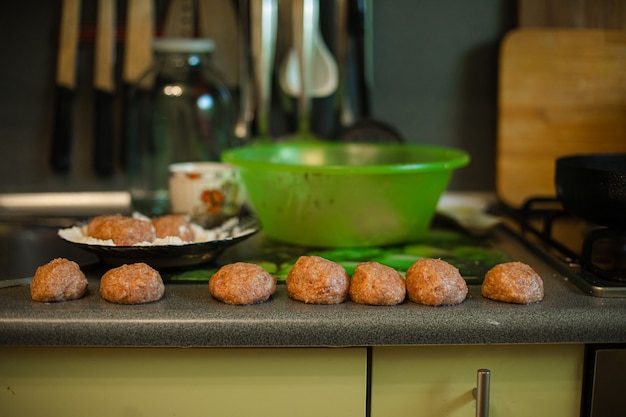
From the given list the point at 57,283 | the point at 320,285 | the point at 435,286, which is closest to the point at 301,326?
the point at 320,285

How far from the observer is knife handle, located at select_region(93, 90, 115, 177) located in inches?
57.8

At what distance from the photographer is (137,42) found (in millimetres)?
1449

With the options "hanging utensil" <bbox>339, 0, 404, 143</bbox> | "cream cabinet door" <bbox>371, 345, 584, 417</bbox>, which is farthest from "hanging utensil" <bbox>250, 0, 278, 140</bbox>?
"cream cabinet door" <bbox>371, 345, 584, 417</bbox>

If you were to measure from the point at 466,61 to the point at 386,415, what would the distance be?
86 centimetres

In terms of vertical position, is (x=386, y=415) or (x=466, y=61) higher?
(x=466, y=61)

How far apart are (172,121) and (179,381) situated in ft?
2.34

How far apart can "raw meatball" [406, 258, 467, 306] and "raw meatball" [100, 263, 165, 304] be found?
12.0 inches

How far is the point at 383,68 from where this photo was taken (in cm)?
150

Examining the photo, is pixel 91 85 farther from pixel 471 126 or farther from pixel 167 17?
pixel 471 126

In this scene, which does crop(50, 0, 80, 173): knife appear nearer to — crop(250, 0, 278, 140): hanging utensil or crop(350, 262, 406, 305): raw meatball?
crop(250, 0, 278, 140): hanging utensil

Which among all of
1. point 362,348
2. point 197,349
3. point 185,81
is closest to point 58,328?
point 197,349

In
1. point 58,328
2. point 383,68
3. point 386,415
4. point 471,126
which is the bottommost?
point 386,415

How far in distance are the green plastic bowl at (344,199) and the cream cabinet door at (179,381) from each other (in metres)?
0.30

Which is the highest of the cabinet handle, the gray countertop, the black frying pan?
the black frying pan
